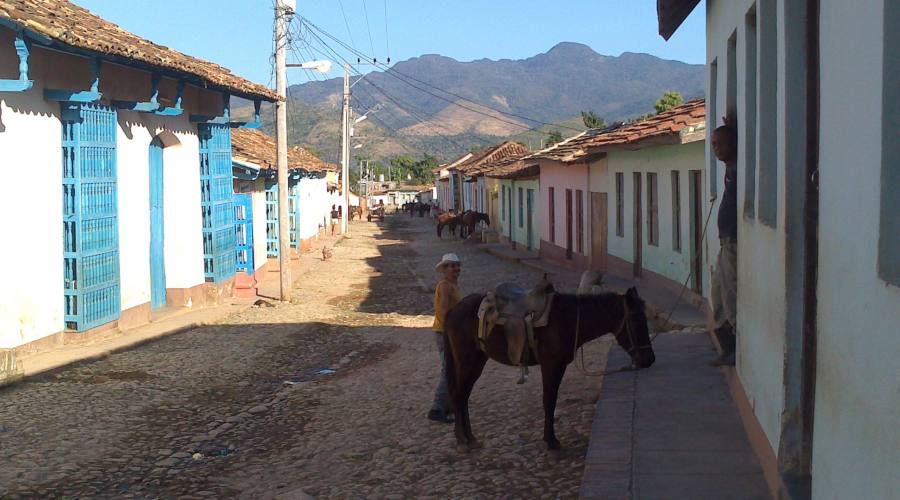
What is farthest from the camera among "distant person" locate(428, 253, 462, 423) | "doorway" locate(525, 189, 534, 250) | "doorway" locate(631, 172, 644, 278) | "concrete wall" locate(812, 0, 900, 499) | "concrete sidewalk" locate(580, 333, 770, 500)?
"doorway" locate(525, 189, 534, 250)

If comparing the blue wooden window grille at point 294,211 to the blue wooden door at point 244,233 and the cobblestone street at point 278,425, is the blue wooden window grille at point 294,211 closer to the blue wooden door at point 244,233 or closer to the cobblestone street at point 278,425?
the blue wooden door at point 244,233

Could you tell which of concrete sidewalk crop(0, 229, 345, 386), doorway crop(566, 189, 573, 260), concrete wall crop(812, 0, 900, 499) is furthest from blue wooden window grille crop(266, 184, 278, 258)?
concrete wall crop(812, 0, 900, 499)

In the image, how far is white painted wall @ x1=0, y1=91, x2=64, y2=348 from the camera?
9938 mm

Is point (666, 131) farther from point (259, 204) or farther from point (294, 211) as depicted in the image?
point (294, 211)

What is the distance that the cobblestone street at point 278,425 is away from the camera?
6340 mm

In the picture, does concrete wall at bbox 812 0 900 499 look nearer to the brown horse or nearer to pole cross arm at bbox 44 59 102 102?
the brown horse

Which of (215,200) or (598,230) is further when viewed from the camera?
(598,230)

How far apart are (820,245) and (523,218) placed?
87.4 feet

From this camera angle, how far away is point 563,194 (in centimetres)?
2353

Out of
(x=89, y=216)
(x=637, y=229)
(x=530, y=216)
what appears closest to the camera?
(x=89, y=216)

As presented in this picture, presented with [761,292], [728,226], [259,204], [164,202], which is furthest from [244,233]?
[761,292]

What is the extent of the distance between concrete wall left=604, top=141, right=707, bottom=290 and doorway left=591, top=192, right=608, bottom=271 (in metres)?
0.73

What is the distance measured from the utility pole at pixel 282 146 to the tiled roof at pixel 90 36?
113 centimetres

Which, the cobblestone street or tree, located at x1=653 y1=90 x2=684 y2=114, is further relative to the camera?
tree, located at x1=653 y1=90 x2=684 y2=114
